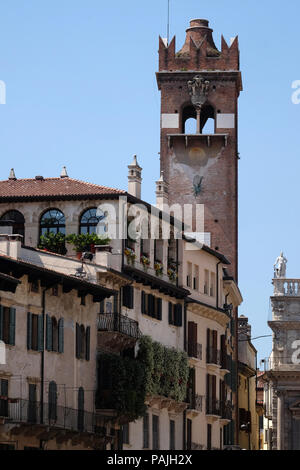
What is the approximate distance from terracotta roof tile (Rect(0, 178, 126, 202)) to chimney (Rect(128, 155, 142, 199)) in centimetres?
356

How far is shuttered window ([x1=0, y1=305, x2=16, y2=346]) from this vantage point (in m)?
68.8

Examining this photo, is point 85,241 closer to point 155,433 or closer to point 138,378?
point 138,378

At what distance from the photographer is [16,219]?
290ft

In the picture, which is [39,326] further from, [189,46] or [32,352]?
[189,46]

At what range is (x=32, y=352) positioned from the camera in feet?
236

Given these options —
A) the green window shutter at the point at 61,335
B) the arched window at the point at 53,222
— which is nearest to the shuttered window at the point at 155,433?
the arched window at the point at 53,222

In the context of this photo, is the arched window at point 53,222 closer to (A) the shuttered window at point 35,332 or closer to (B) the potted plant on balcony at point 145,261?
(B) the potted plant on balcony at point 145,261

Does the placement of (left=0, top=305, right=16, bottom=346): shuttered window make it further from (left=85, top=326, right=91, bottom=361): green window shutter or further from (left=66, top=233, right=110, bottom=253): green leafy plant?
(left=66, top=233, right=110, bottom=253): green leafy plant

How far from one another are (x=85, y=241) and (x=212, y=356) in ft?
61.6

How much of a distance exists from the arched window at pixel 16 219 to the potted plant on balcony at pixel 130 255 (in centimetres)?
576

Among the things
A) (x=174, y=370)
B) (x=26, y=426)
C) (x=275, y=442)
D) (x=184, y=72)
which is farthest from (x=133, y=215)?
(x=275, y=442)

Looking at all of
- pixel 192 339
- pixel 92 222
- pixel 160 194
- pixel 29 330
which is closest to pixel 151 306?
pixel 92 222

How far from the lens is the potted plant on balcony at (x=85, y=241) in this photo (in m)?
84.9
